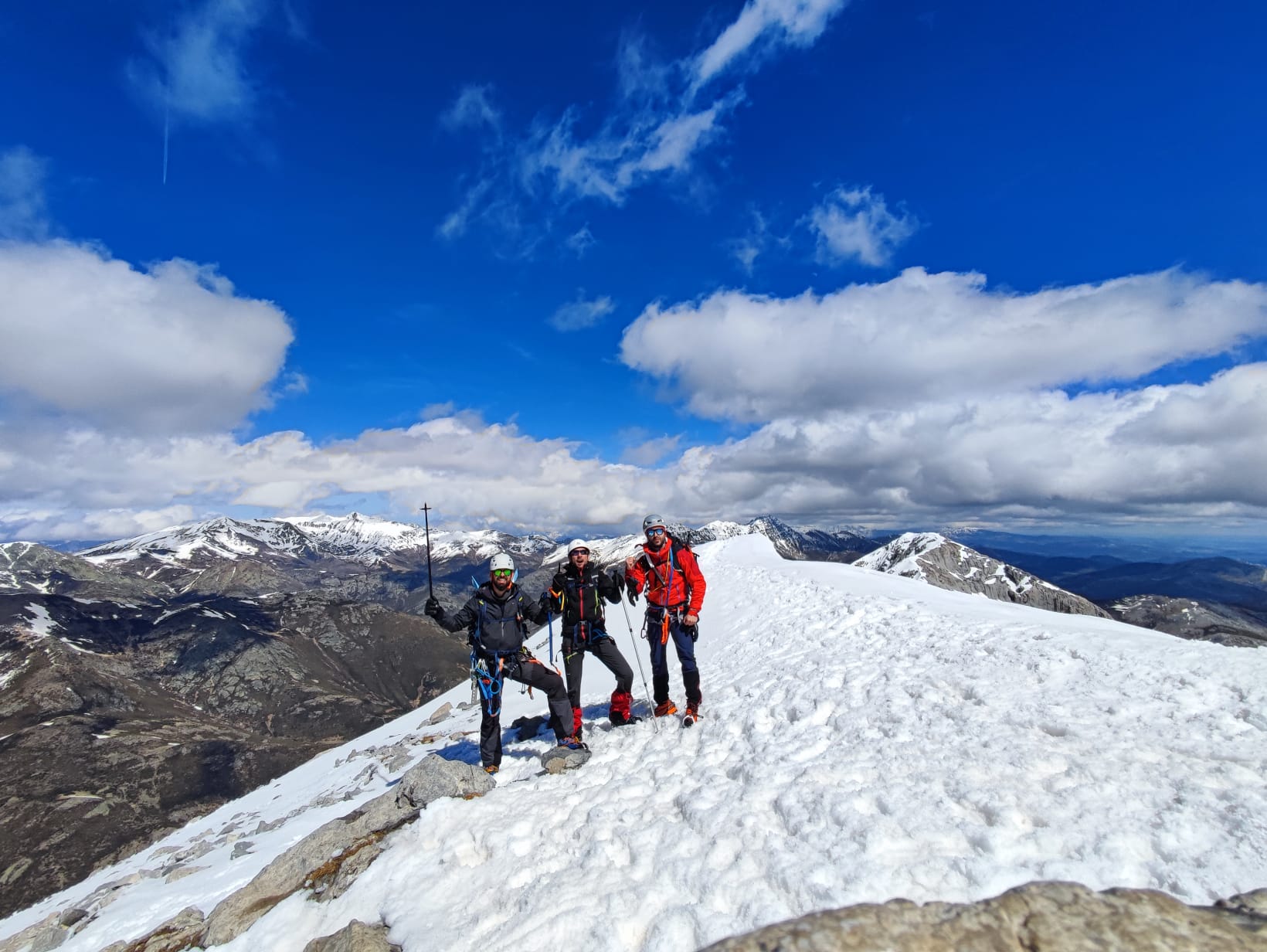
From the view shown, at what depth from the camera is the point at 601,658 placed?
12289mm

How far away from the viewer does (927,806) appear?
685cm

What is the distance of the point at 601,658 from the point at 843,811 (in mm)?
6261

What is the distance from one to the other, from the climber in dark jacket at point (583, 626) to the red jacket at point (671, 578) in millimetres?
734

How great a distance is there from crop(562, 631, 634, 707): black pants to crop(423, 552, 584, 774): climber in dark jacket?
1.72 ft

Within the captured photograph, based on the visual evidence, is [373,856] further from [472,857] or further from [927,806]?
[927,806]

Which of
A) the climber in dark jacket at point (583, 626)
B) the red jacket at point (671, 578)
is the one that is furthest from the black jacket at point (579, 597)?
the red jacket at point (671, 578)

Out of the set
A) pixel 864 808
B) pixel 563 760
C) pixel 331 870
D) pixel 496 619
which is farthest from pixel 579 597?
pixel 864 808

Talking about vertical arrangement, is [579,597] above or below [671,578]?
below

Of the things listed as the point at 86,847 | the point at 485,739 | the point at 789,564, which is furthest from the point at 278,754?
the point at 485,739

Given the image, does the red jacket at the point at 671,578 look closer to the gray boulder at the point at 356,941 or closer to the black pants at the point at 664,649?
the black pants at the point at 664,649

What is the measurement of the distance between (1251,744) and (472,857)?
10.2m

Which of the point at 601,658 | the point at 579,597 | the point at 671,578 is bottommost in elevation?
the point at 601,658

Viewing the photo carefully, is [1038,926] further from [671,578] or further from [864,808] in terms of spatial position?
[671,578]

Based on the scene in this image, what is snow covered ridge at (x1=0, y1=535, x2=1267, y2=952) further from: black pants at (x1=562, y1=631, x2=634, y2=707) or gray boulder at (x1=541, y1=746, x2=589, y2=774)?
black pants at (x1=562, y1=631, x2=634, y2=707)
